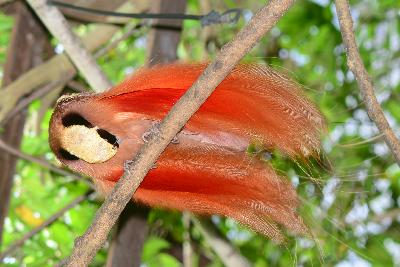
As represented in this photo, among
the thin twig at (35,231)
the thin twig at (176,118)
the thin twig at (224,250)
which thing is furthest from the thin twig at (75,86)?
the thin twig at (176,118)

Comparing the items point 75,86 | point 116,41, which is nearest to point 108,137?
point 116,41

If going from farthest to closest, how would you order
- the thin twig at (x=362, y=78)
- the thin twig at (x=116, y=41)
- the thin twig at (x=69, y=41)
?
the thin twig at (x=116, y=41)
the thin twig at (x=69, y=41)
the thin twig at (x=362, y=78)

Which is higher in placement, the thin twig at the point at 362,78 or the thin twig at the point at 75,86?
the thin twig at the point at 75,86

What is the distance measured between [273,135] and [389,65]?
4.60 feet

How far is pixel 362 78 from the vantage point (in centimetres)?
124

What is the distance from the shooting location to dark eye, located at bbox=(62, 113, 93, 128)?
1.33 metres

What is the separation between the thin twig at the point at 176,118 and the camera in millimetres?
1106

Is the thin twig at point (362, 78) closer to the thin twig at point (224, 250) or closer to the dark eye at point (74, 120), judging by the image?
the dark eye at point (74, 120)

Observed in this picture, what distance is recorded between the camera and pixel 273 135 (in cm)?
123

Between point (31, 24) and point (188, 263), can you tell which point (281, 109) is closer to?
point (188, 263)

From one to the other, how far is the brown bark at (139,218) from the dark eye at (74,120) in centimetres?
49

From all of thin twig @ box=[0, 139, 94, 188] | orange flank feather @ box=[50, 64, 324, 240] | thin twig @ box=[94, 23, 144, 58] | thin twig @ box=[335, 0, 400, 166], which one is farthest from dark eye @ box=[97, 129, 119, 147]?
thin twig @ box=[94, 23, 144, 58]

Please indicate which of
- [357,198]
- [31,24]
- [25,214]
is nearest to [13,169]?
[25,214]

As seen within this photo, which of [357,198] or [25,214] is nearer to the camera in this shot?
[357,198]
